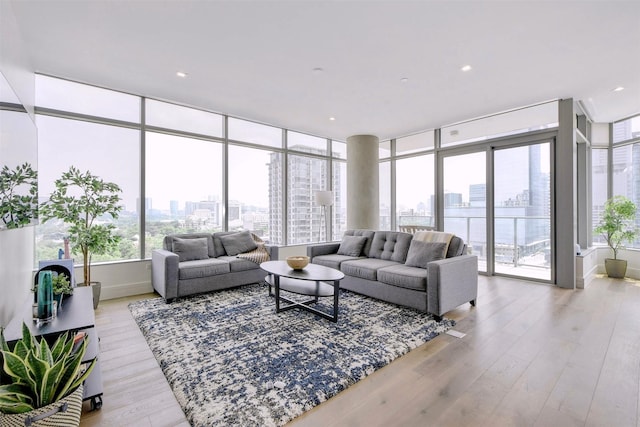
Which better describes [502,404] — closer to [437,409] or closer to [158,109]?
[437,409]

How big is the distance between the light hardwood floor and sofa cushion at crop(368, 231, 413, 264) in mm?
1061

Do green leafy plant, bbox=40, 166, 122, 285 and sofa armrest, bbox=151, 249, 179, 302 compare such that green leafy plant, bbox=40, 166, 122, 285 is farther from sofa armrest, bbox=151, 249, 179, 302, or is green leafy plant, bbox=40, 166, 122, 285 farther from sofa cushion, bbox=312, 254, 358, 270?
sofa cushion, bbox=312, 254, 358, 270

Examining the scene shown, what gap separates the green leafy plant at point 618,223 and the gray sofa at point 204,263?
17.9 feet

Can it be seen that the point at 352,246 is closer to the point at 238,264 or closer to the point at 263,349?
the point at 238,264

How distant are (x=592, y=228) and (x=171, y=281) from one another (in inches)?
274

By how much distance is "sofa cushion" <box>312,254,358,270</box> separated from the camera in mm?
4159

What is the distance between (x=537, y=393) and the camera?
186cm

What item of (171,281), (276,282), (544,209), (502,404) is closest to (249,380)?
(276,282)

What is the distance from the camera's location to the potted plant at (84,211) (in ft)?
10.7

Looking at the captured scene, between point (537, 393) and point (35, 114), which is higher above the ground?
point (35, 114)

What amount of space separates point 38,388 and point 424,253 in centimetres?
339

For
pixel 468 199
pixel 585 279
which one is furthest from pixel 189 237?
pixel 585 279

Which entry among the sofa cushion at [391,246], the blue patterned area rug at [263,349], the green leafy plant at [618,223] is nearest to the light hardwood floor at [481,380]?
the blue patterned area rug at [263,349]

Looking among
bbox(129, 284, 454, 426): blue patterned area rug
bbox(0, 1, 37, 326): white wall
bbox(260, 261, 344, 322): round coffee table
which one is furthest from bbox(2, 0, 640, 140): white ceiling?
bbox(129, 284, 454, 426): blue patterned area rug
